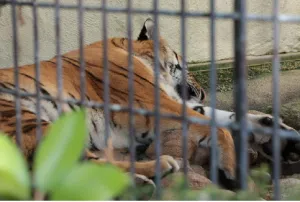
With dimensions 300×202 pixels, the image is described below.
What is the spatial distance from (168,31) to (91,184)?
13.2 ft

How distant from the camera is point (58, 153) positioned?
110 cm

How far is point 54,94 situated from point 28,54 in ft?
4.30

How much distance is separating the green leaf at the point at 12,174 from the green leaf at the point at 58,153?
25 millimetres

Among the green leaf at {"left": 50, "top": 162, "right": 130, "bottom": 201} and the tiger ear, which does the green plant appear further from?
the tiger ear

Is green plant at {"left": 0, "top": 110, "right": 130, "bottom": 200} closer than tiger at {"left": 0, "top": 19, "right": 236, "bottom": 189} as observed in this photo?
Yes

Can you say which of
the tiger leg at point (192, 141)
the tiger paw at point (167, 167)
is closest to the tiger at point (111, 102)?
the tiger leg at point (192, 141)

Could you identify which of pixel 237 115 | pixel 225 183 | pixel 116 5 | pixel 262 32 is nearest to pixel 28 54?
pixel 116 5

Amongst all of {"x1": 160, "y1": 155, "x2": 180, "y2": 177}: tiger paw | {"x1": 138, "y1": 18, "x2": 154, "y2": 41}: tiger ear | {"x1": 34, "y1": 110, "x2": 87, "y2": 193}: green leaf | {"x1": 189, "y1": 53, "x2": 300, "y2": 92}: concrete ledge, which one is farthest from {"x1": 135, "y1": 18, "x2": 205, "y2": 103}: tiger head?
{"x1": 34, "y1": 110, "x2": 87, "y2": 193}: green leaf

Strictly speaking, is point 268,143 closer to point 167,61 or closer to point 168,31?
point 167,61

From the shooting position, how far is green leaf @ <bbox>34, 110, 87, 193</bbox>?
3.51 feet

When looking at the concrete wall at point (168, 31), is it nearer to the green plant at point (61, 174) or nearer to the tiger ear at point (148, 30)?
the tiger ear at point (148, 30)

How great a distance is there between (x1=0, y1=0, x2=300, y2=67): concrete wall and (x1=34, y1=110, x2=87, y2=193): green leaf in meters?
3.58

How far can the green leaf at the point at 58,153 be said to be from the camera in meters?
1.07

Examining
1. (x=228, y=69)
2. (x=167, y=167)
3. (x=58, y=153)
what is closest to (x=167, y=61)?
(x=228, y=69)
